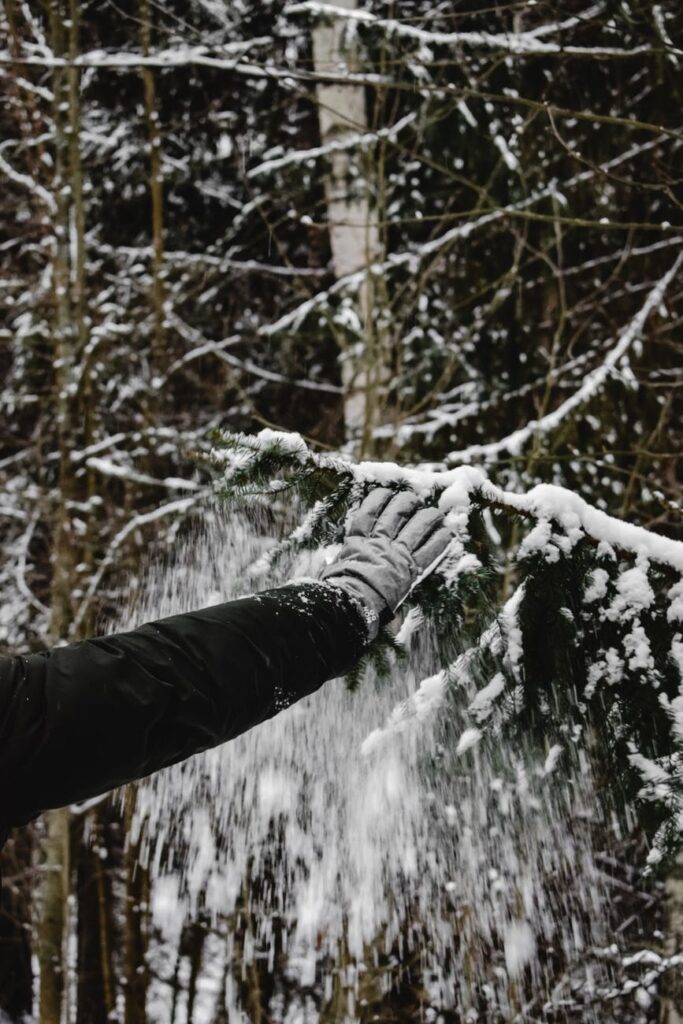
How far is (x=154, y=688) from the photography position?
4.46ft

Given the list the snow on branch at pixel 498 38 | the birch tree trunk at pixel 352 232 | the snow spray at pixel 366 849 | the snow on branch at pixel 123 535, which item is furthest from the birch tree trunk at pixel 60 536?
the snow on branch at pixel 498 38

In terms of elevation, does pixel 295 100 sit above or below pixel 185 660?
above

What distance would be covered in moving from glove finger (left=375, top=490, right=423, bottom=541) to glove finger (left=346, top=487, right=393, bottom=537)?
0.05 ft

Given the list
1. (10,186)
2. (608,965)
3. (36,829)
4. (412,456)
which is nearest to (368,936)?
(608,965)

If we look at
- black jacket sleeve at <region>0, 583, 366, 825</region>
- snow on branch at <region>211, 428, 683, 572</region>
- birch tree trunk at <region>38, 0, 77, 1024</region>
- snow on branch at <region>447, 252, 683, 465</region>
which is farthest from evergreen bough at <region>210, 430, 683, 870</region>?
birch tree trunk at <region>38, 0, 77, 1024</region>

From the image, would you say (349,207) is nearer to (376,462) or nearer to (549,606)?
(376,462)

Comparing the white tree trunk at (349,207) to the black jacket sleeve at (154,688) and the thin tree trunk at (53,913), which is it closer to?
the black jacket sleeve at (154,688)

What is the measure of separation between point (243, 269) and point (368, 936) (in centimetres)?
586

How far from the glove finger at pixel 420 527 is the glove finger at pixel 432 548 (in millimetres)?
15

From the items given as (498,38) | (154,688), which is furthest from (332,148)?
(154,688)

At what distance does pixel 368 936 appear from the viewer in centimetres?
526

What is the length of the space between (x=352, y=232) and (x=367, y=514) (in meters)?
5.23

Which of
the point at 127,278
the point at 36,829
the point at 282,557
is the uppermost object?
the point at 127,278

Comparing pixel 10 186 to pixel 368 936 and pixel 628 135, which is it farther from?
pixel 368 936
